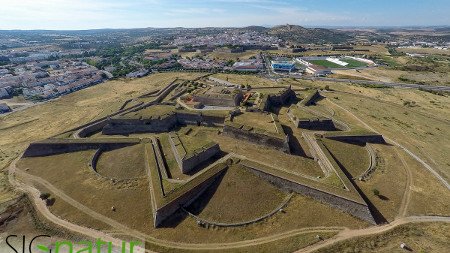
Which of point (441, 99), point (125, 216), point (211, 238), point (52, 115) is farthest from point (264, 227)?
point (441, 99)

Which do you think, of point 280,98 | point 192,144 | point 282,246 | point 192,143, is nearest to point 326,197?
point 282,246

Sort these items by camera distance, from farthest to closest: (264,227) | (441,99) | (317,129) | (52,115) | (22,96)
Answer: (22,96), (441,99), (52,115), (317,129), (264,227)

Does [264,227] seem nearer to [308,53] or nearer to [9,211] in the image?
[9,211]

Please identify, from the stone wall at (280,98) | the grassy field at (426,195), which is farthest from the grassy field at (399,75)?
the grassy field at (426,195)

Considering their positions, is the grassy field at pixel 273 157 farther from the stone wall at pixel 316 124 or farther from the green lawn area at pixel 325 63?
the green lawn area at pixel 325 63

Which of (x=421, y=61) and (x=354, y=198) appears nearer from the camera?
(x=354, y=198)
